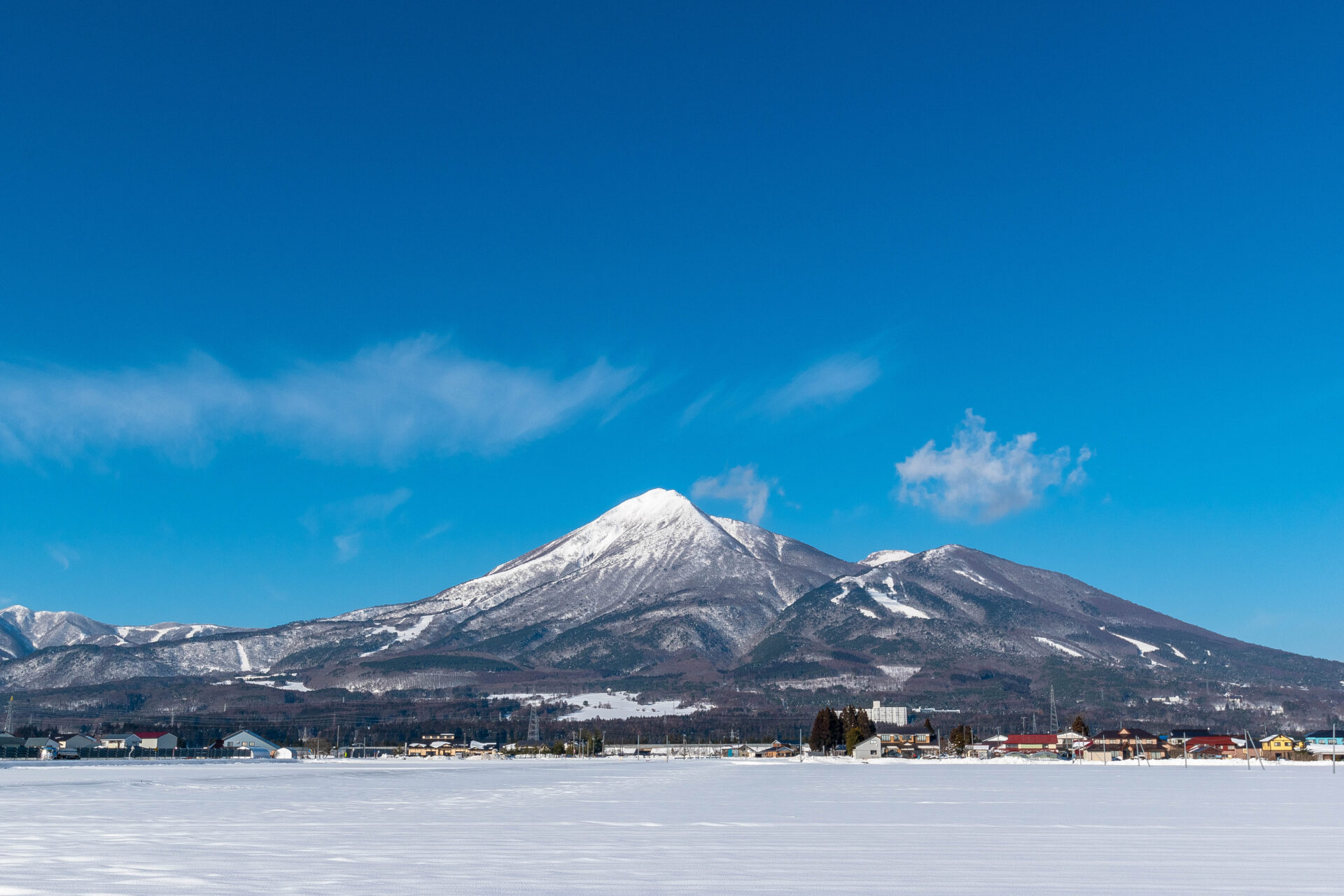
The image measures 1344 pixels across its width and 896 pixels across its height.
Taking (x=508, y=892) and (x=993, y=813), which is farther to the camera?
(x=993, y=813)

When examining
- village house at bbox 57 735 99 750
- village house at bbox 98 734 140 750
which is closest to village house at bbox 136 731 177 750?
village house at bbox 98 734 140 750

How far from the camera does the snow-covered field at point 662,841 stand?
68.2ft

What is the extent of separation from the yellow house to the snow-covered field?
14231 centimetres

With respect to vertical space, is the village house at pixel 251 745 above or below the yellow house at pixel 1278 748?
above

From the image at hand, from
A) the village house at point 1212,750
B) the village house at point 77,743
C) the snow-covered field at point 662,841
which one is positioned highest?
the snow-covered field at point 662,841

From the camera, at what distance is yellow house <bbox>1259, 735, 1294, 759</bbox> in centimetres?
18338

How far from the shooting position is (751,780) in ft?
254

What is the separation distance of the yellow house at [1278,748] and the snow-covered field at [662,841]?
14231 cm

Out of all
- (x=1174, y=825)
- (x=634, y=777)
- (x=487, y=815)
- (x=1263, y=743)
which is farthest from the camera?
(x=1263, y=743)

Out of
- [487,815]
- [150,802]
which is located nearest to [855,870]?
[487,815]

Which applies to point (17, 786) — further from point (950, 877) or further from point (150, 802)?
point (950, 877)

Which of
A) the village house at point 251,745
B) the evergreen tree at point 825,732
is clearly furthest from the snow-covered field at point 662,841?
the evergreen tree at point 825,732

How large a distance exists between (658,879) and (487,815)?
19.8 meters

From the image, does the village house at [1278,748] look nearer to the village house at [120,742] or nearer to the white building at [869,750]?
the white building at [869,750]
